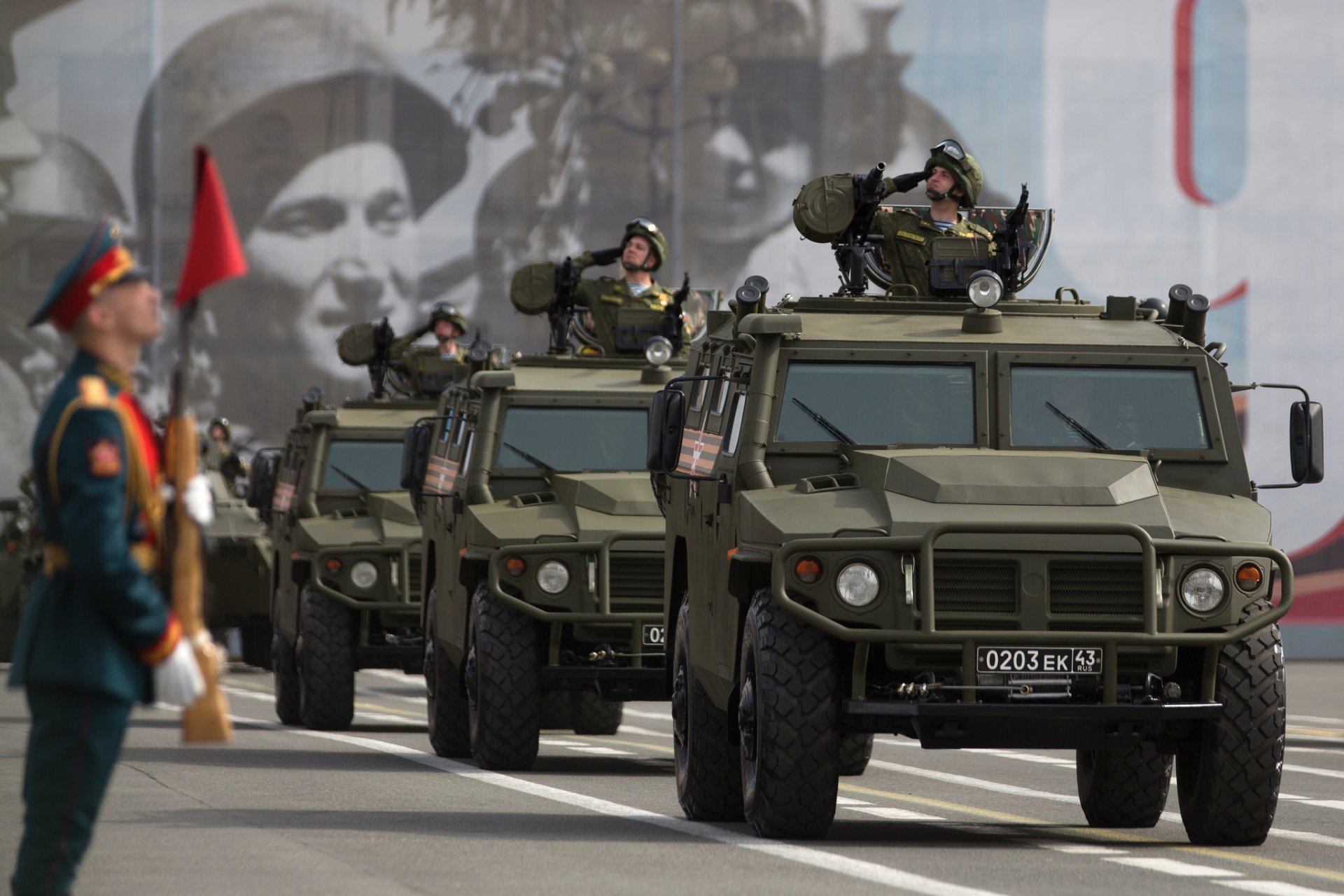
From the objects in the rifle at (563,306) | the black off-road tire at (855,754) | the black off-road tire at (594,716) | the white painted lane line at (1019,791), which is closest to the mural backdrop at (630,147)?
the rifle at (563,306)

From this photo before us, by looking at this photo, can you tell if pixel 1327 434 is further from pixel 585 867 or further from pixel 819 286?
pixel 585 867

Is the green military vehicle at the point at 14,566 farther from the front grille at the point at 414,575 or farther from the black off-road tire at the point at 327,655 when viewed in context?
the front grille at the point at 414,575

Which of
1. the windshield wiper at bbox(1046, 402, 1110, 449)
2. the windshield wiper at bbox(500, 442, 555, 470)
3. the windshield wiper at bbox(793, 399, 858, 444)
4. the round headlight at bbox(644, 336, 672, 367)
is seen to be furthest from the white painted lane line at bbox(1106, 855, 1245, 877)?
the round headlight at bbox(644, 336, 672, 367)

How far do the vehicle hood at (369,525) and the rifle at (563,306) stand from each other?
175cm

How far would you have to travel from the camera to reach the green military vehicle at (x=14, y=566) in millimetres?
32500

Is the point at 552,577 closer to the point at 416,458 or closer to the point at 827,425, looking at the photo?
the point at 416,458

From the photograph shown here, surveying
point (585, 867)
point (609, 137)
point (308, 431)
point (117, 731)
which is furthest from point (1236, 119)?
point (117, 731)

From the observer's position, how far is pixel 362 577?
20.7 m

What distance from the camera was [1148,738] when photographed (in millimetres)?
11312

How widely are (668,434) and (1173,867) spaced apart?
3154mm

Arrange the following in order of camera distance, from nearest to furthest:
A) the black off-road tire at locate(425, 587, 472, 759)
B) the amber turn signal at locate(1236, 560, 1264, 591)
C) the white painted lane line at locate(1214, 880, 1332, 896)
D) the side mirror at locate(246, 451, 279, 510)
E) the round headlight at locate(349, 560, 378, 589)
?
the white painted lane line at locate(1214, 880, 1332, 896) < the amber turn signal at locate(1236, 560, 1264, 591) < the black off-road tire at locate(425, 587, 472, 759) < the round headlight at locate(349, 560, 378, 589) < the side mirror at locate(246, 451, 279, 510)

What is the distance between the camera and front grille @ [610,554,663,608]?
52.8 feet

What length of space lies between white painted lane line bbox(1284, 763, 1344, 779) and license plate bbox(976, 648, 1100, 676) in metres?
6.59

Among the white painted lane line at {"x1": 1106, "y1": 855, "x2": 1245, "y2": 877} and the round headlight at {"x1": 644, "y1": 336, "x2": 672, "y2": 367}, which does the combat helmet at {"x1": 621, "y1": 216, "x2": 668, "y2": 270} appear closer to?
the round headlight at {"x1": 644, "y1": 336, "x2": 672, "y2": 367}
